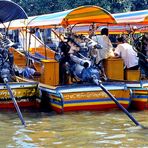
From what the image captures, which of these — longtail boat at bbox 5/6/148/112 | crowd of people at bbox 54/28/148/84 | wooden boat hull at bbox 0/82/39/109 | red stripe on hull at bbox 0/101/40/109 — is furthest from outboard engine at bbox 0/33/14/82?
crowd of people at bbox 54/28/148/84

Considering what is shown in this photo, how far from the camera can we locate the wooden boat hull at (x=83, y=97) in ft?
31.5

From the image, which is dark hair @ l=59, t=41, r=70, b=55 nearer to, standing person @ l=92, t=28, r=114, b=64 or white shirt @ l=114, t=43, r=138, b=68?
standing person @ l=92, t=28, r=114, b=64

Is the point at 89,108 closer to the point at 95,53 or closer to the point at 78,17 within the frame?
the point at 95,53

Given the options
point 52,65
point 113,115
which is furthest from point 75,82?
point 113,115

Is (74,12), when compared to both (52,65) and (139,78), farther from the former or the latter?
(139,78)

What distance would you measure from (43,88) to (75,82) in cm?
73

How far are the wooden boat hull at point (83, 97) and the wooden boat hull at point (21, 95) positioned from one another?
15.8 inches

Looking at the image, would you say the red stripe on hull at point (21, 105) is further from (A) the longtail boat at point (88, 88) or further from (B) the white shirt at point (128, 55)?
(B) the white shirt at point (128, 55)

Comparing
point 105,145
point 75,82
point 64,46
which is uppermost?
point 64,46

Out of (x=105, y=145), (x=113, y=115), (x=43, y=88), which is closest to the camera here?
(x=105, y=145)

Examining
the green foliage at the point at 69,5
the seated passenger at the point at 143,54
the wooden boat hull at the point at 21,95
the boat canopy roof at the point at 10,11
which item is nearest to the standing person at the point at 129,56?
the seated passenger at the point at 143,54

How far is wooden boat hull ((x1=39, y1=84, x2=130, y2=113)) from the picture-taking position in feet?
31.5

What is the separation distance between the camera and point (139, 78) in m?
10.8

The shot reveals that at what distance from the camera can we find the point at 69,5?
22656 millimetres
